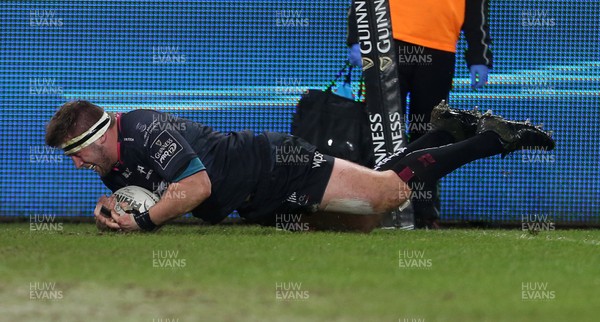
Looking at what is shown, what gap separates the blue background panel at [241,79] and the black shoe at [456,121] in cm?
140

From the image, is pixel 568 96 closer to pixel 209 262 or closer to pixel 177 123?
pixel 177 123

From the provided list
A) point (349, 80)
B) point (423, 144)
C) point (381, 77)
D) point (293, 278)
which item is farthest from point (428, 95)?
point (293, 278)

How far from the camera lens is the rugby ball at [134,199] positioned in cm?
596

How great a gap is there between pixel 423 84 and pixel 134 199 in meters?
2.34

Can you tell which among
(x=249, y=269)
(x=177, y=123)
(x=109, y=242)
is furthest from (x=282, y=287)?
(x=177, y=123)

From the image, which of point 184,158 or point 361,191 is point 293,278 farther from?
point 361,191

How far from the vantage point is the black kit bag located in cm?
714

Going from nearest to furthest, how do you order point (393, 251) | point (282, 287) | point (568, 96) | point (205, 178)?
point (282, 287), point (393, 251), point (205, 178), point (568, 96)

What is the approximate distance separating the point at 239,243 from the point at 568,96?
3.50 m

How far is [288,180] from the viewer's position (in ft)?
20.2

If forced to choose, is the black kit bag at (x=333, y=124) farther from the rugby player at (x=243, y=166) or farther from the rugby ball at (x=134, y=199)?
the rugby ball at (x=134, y=199)

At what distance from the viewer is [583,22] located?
8180mm

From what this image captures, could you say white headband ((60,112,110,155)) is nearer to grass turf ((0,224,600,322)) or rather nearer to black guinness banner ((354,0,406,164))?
grass turf ((0,224,600,322))

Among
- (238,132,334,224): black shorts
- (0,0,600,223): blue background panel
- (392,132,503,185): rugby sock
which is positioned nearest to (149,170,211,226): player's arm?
(238,132,334,224): black shorts
